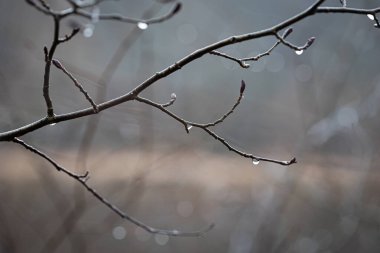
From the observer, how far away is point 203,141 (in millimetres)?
2139

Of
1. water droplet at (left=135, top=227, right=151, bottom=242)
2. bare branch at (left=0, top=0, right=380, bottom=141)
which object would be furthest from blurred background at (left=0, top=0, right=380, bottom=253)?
bare branch at (left=0, top=0, right=380, bottom=141)

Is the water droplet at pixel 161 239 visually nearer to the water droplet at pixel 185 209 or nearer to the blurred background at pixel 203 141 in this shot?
the blurred background at pixel 203 141

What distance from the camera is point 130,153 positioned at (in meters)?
2.08

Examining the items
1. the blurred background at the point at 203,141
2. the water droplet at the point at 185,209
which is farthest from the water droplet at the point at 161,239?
the water droplet at the point at 185,209

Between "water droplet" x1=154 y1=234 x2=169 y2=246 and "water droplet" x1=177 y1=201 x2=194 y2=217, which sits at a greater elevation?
"water droplet" x1=177 y1=201 x2=194 y2=217

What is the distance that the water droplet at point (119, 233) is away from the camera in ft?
6.55

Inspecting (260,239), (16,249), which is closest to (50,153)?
(16,249)

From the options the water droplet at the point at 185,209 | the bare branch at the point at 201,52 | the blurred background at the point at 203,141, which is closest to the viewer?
the bare branch at the point at 201,52

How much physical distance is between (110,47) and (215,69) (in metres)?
0.52

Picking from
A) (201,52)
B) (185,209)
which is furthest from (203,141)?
(201,52)

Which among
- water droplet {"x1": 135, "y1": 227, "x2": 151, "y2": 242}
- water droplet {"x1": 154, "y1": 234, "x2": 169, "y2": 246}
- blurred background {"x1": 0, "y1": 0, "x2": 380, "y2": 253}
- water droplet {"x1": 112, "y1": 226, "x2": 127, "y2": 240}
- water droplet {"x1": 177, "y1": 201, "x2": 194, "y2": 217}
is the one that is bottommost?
water droplet {"x1": 154, "y1": 234, "x2": 169, "y2": 246}

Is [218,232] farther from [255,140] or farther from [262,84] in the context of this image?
[262,84]

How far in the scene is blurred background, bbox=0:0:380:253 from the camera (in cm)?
198

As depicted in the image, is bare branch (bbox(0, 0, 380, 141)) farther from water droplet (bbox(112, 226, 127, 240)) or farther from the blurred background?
water droplet (bbox(112, 226, 127, 240))
